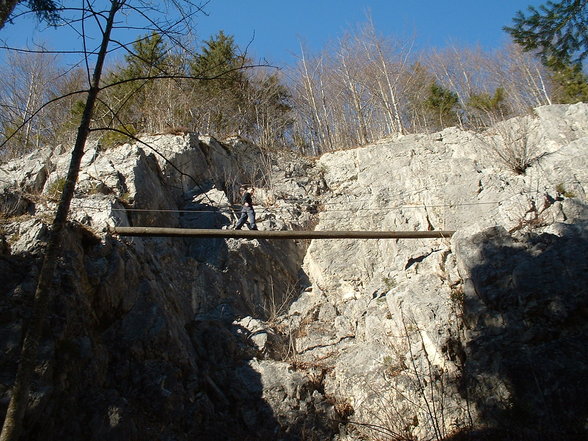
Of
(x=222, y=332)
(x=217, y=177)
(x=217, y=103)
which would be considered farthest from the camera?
(x=217, y=103)

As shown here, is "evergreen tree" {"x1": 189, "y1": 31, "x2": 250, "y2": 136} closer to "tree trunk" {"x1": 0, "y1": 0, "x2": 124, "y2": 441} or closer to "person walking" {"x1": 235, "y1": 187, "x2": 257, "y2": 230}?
"person walking" {"x1": 235, "y1": 187, "x2": 257, "y2": 230}

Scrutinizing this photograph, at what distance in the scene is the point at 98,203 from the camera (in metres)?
9.38

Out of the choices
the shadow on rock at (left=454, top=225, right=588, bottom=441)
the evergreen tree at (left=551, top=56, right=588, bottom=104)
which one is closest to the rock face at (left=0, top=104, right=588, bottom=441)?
the shadow on rock at (left=454, top=225, right=588, bottom=441)

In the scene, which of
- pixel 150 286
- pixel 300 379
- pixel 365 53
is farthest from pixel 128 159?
pixel 365 53

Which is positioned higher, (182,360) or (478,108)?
(478,108)

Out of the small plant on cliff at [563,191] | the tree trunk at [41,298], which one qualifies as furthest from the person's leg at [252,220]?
the tree trunk at [41,298]

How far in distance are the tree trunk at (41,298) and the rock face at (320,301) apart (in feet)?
2.56

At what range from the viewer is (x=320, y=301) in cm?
1101

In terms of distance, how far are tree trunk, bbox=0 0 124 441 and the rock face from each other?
2.56 ft

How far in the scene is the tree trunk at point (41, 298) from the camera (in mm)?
3016

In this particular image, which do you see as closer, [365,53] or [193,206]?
[193,206]

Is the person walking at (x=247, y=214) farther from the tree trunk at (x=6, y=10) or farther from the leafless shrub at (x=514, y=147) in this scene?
the tree trunk at (x=6, y=10)

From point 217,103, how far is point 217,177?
6175 mm

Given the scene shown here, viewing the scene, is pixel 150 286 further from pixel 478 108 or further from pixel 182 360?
pixel 478 108
